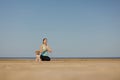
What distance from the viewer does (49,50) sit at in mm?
10961

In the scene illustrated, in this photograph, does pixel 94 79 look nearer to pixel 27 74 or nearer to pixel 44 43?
pixel 27 74

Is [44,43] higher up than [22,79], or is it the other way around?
[44,43]

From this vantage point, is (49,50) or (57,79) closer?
(57,79)

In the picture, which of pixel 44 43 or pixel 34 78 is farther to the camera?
pixel 44 43

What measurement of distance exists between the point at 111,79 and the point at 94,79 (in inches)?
10.6

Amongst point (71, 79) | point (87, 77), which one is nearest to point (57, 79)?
point (71, 79)

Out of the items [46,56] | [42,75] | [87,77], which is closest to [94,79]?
[87,77]

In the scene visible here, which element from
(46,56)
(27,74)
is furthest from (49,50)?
(27,74)

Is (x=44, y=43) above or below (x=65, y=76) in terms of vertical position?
above

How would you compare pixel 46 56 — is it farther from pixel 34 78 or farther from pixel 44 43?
pixel 34 78

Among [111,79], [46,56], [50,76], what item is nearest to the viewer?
[111,79]

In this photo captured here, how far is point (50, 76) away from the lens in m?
4.84

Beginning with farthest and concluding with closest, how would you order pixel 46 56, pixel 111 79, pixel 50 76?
pixel 46 56
pixel 50 76
pixel 111 79

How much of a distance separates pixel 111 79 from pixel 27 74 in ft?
4.86
